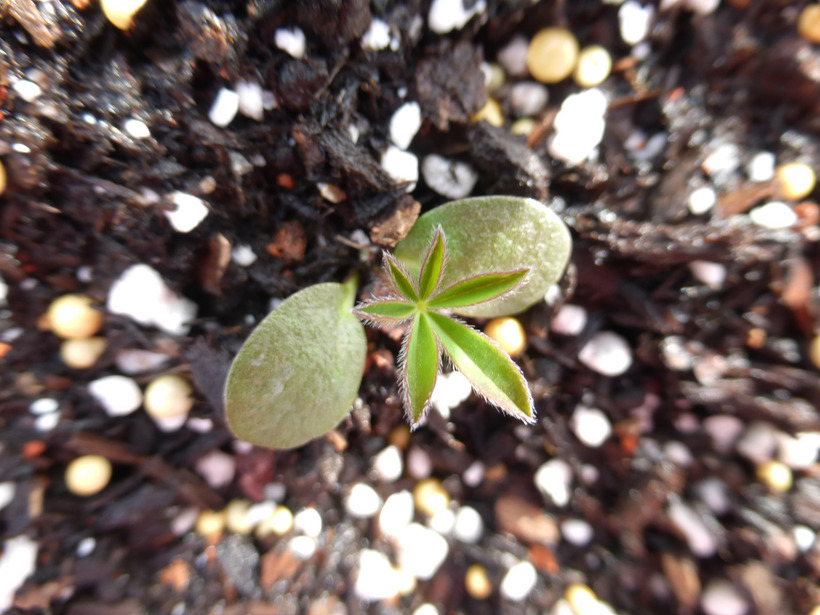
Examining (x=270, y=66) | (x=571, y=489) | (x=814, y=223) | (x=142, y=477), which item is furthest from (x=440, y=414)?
(x=814, y=223)

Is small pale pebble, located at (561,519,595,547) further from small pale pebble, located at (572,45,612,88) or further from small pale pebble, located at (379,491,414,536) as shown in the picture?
small pale pebble, located at (572,45,612,88)

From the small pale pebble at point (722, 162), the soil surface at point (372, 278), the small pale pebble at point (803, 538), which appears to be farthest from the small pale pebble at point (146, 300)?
the small pale pebble at point (803, 538)

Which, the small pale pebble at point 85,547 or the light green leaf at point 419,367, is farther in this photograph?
the small pale pebble at point 85,547

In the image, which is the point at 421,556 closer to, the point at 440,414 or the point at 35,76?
the point at 440,414

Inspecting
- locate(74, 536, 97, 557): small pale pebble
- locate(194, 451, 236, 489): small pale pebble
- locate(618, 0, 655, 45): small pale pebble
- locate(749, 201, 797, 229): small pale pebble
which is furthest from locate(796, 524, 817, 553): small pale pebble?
locate(74, 536, 97, 557): small pale pebble

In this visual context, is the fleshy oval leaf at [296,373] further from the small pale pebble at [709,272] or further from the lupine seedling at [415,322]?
the small pale pebble at [709,272]

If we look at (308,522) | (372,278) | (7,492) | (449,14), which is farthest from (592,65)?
(7,492)

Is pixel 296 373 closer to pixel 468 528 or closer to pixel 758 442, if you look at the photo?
pixel 468 528

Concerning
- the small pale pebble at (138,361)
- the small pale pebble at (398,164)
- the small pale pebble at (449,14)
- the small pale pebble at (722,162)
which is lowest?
the small pale pebble at (722,162)
